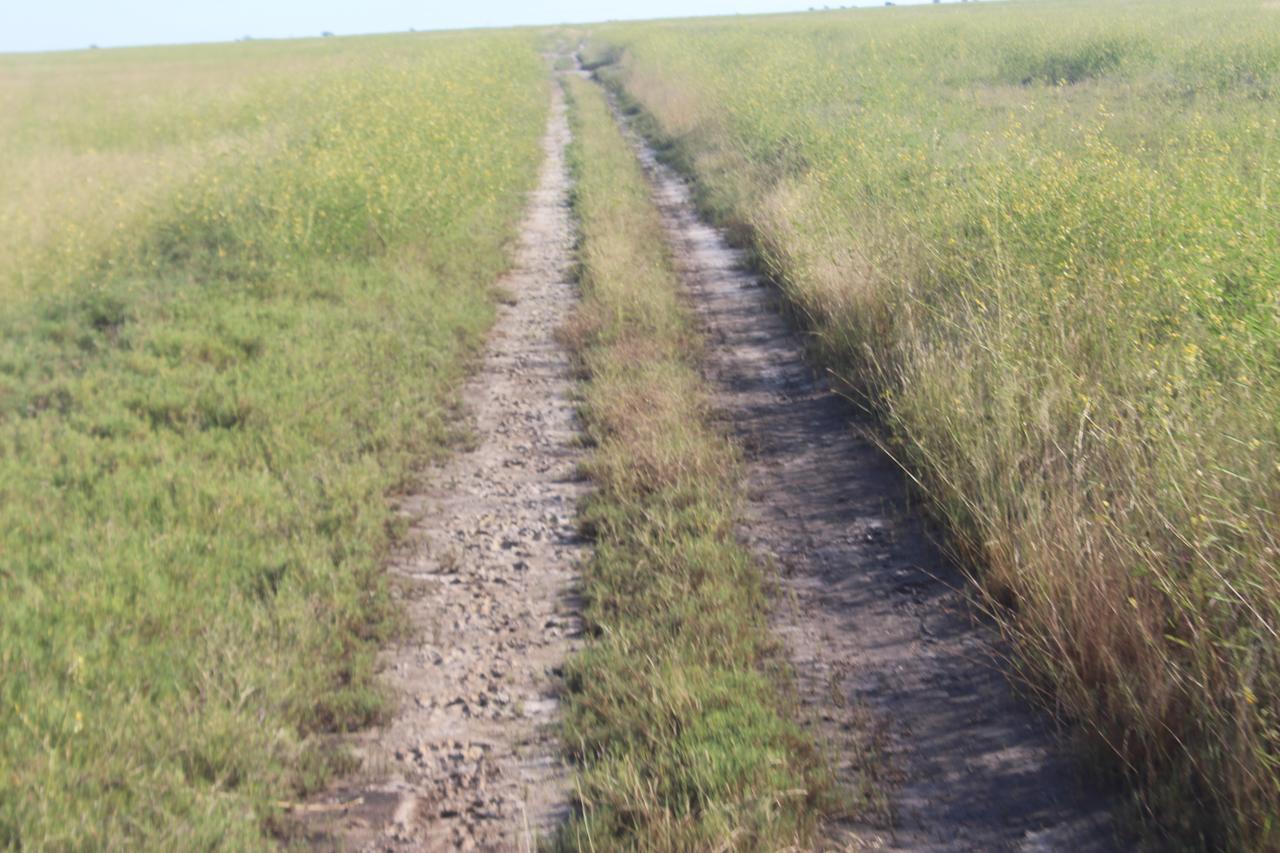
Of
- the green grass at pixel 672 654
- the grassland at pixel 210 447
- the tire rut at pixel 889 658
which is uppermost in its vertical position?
the grassland at pixel 210 447

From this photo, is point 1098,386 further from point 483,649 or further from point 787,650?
point 483,649

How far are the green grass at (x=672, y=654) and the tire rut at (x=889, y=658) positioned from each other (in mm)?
157

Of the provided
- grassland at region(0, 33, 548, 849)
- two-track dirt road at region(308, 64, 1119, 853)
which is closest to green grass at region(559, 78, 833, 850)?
two-track dirt road at region(308, 64, 1119, 853)

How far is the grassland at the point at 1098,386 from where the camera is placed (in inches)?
122

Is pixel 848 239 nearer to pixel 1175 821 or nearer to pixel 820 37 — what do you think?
pixel 1175 821

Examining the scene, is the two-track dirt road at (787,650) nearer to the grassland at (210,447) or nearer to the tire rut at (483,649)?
the tire rut at (483,649)

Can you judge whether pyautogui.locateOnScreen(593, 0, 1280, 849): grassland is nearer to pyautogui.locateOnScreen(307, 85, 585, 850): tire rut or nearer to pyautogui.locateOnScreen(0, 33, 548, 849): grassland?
pyautogui.locateOnScreen(307, 85, 585, 850): tire rut

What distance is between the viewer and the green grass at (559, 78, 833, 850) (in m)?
3.08

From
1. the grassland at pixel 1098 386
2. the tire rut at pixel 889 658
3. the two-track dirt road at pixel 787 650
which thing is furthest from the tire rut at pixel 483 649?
the grassland at pixel 1098 386

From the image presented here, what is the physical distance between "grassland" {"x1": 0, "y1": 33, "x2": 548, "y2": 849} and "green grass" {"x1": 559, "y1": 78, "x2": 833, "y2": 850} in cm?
→ 90

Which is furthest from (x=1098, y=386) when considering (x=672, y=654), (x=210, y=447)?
(x=210, y=447)

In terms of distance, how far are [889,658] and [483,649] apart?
5.11ft

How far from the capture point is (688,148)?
18.4 meters

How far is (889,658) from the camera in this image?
3.98 m
